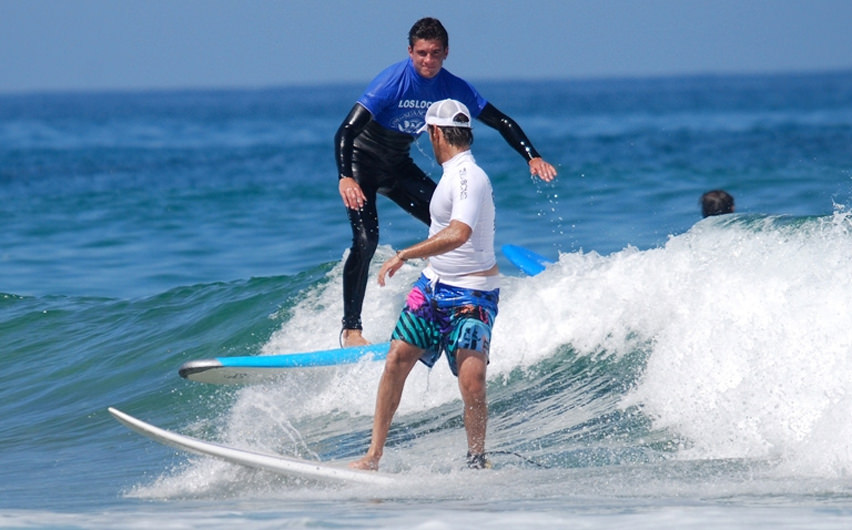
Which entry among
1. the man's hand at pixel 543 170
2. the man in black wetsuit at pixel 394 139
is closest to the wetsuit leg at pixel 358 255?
the man in black wetsuit at pixel 394 139

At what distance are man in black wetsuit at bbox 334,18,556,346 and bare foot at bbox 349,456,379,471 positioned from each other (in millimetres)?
1456

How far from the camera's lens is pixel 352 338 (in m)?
7.24

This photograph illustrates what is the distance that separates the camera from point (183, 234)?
17.8 m

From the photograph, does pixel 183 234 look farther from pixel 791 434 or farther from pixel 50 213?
pixel 791 434

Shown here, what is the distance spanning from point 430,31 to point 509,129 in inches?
30.7

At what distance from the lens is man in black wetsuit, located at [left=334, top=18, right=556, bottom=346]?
625 centimetres

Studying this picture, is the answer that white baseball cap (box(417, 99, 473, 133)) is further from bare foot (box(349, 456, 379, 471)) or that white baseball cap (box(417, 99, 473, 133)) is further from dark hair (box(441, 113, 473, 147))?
bare foot (box(349, 456, 379, 471))

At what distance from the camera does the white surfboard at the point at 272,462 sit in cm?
528

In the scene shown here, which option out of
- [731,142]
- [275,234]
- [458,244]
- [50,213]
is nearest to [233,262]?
[275,234]

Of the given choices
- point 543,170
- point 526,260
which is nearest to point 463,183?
point 543,170

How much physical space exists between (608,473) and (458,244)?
4.33 ft

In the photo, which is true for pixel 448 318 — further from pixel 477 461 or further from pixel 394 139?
pixel 394 139

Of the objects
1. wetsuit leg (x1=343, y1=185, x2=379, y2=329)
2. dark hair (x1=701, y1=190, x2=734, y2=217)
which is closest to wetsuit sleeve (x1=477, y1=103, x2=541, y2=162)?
wetsuit leg (x1=343, y1=185, x2=379, y2=329)

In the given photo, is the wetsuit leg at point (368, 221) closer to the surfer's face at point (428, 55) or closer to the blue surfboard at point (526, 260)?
the surfer's face at point (428, 55)
